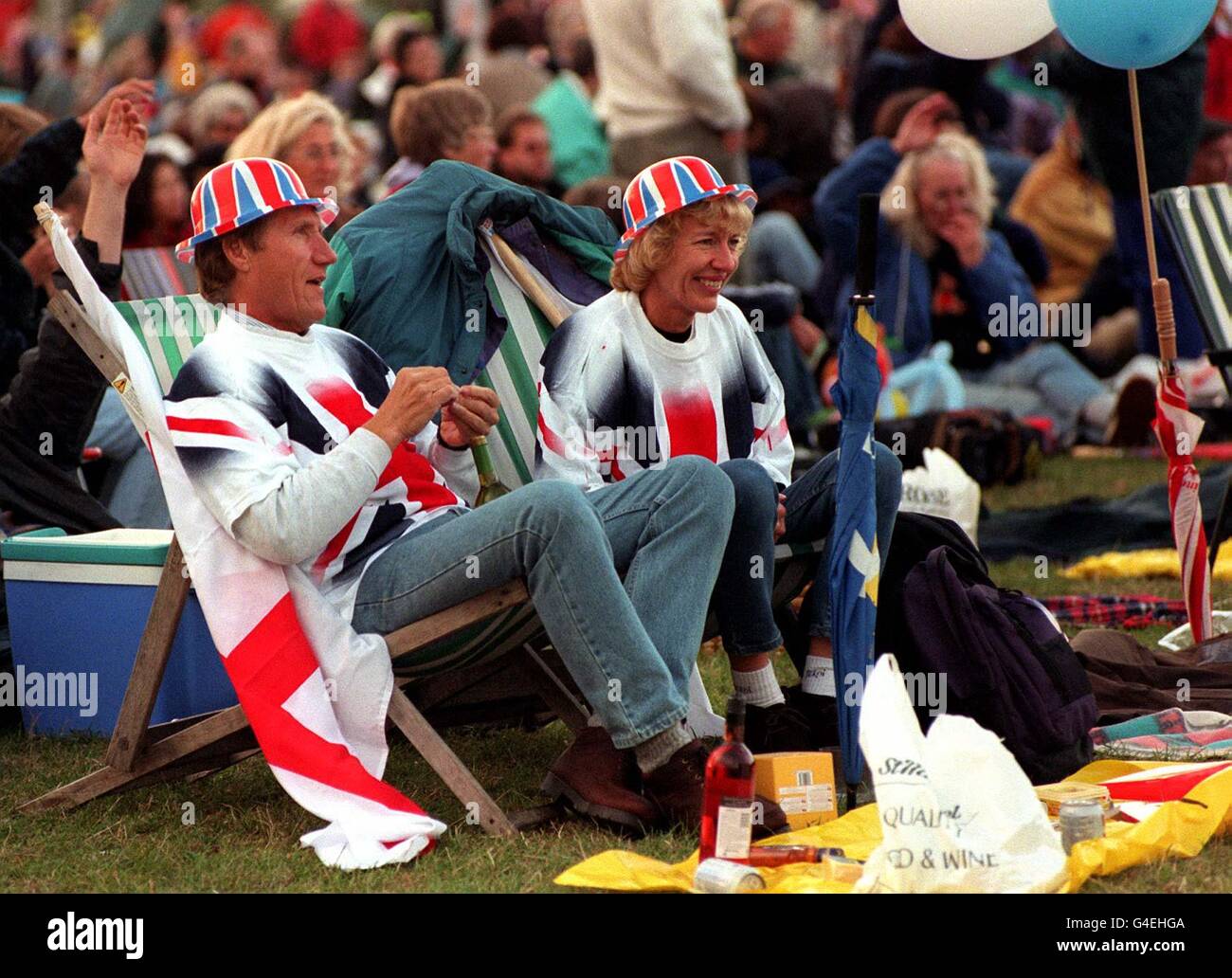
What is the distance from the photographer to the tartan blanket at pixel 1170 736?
4410 millimetres

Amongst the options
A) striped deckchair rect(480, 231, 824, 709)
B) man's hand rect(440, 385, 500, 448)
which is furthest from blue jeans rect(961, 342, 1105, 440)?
man's hand rect(440, 385, 500, 448)

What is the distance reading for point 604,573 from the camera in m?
3.82

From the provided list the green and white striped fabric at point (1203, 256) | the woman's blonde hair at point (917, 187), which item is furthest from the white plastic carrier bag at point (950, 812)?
the woman's blonde hair at point (917, 187)

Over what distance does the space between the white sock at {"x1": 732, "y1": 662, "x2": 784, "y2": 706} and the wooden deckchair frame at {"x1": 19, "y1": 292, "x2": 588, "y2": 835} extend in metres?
0.41

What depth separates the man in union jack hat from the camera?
3.85 metres

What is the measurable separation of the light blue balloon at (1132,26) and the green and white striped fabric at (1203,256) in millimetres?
1105

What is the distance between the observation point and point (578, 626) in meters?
3.83

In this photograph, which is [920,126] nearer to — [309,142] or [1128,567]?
[1128,567]

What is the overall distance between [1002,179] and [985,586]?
7.74m

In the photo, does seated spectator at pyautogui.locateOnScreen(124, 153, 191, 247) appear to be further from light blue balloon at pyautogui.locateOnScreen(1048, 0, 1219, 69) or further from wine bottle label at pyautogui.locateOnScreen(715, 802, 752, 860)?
wine bottle label at pyautogui.locateOnScreen(715, 802, 752, 860)

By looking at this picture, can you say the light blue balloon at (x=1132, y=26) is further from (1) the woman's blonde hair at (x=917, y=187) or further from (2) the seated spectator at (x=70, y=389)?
(1) the woman's blonde hair at (x=917, y=187)

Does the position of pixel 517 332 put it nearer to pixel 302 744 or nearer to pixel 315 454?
pixel 315 454

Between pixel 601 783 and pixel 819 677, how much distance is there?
31.7 inches
